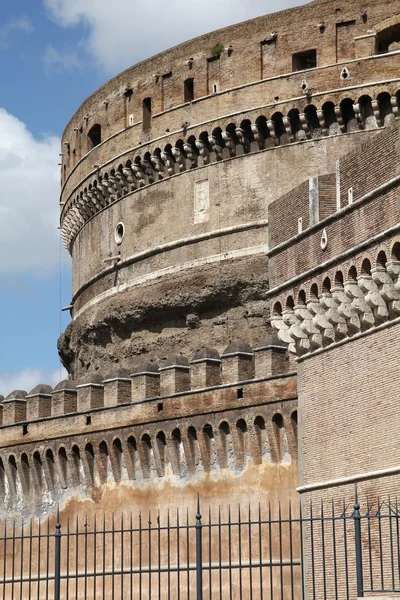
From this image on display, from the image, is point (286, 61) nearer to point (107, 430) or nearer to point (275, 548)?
point (107, 430)

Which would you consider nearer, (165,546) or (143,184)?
(165,546)

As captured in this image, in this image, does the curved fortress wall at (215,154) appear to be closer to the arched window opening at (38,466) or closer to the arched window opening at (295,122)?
the arched window opening at (295,122)

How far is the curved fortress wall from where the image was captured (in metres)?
24.7

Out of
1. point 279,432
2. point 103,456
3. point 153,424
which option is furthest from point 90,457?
point 279,432

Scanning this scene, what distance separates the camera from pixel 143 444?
2027 centimetres

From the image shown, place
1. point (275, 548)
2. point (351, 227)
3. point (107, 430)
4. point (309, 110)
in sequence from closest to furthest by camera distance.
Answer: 1. point (351, 227)
2. point (275, 548)
3. point (107, 430)
4. point (309, 110)

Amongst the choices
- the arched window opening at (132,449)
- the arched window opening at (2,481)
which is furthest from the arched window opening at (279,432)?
the arched window opening at (2,481)

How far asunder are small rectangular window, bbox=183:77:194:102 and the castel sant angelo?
28mm

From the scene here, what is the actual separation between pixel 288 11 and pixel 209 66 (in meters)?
1.98

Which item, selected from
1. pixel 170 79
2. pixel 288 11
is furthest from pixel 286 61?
pixel 170 79

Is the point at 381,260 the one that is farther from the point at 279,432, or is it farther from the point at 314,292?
the point at 279,432

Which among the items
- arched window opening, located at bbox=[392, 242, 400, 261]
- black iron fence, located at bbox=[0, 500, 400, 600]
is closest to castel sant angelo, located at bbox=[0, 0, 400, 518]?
arched window opening, located at bbox=[392, 242, 400, 261]

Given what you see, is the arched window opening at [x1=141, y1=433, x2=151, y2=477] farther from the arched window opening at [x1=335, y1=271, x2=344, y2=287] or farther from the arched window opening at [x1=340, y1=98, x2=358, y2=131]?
the arched window opening at [x1=340, y1=98, x2=358, y2=131]

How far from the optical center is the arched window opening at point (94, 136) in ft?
96.8
